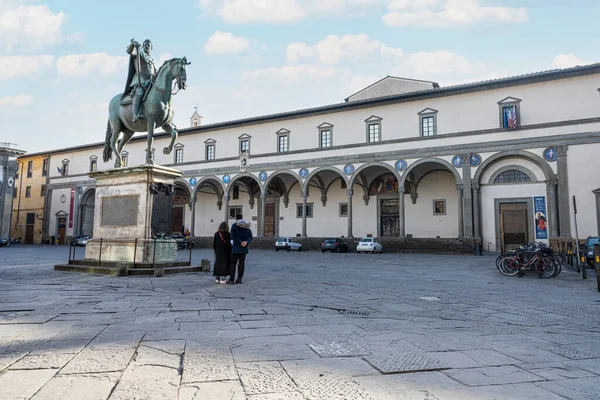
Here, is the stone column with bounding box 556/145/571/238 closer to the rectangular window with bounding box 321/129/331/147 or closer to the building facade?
the building facade

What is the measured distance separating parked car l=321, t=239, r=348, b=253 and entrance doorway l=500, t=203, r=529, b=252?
10.1 m

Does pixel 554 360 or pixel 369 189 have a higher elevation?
pixel 369 189

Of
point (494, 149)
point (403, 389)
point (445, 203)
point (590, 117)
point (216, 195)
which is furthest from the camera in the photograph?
point (216, 195)

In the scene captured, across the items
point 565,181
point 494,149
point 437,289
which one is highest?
point 494,149

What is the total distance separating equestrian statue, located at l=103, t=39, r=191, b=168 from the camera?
9.83 m

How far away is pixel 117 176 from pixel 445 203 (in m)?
23.9

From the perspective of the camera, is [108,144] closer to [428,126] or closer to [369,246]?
[369,246]

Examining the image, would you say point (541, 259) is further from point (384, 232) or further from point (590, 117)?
point (384, 232)

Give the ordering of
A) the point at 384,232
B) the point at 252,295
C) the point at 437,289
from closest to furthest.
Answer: the point at 252,295 → the point at 437,289 → the point at 384,232

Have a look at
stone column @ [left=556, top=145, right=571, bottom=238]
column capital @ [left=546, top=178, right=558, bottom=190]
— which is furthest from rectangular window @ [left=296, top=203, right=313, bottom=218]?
stone column @ [left=556, top=145, right=571, bottom=238]

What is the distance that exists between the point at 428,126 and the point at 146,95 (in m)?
21.4

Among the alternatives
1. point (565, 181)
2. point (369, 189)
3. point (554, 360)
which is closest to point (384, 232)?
point (369, 189)

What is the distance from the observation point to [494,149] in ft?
81.9

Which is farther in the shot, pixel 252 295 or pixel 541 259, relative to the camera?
pixel 541 259
